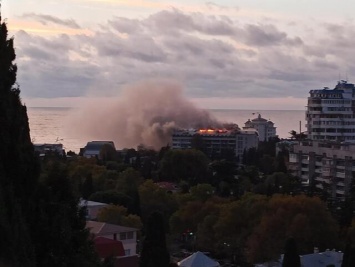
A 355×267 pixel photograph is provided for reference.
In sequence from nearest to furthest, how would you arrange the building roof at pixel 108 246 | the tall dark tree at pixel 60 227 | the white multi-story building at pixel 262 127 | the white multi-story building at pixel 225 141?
the tall dark tree at pixel 60 227 < the building roof at pixel 108 246 < the white multi-story building at pixel 225 141 < the white multi-story building at pixel 262 127

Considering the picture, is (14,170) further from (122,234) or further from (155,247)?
(122,234)

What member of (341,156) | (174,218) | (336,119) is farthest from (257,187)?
(336,119)

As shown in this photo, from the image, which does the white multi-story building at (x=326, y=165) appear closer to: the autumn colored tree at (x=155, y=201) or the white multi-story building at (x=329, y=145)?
the white multi-story building at (x=329, y=145)

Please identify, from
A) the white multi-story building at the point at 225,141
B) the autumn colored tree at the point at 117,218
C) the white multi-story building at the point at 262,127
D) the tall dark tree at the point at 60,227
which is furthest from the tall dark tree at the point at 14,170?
the white multi-story building at the point at 262,127

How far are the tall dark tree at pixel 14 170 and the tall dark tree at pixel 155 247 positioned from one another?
427 inches

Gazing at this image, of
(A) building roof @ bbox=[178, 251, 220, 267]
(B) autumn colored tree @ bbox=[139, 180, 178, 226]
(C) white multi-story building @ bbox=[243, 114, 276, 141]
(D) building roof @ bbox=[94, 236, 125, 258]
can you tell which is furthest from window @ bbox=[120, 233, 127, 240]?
(C) white multi-story building @ bbox=[243, 114, 276, 141]

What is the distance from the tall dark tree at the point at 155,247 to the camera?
1844 centimetres

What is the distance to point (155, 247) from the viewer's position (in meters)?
18.7

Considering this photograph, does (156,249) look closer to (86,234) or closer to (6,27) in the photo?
(86,234)

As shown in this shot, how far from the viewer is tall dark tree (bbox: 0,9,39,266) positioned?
279 inches

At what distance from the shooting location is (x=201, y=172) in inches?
2173

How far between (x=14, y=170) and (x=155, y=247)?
11.6 m

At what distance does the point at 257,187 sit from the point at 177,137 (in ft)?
164

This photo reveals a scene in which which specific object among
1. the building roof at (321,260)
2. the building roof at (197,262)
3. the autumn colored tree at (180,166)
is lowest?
the building roof at (197,262)
